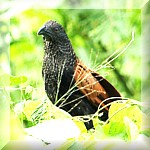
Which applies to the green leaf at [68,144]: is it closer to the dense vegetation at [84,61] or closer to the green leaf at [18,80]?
the dense vegetation at [84,61]

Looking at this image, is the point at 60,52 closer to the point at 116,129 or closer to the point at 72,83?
the point at 72,83

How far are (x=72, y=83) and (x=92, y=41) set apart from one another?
171 millimetres

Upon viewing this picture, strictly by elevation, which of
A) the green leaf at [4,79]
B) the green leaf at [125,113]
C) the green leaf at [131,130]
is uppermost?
the green leaf at [4,79]

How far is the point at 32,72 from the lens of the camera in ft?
5.90

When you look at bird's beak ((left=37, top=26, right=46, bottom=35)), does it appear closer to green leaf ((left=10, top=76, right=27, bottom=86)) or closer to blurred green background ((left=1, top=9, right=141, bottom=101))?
blurred green background ((left=1, top=9, right=141, bottom=101))

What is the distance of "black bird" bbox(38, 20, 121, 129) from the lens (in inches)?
70.7

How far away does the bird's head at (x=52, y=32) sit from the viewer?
5.78ft

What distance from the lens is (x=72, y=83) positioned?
71.4 inches

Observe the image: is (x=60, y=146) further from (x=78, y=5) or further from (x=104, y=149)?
(x=78, y=5)

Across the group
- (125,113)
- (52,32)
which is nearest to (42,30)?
(52,32)

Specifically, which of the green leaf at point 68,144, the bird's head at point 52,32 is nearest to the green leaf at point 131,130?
the green leaf at point 68,144

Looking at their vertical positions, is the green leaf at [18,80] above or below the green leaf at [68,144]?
above

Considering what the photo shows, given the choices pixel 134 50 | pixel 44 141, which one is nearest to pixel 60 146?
pixel 44 141

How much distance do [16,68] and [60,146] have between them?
0.32m
